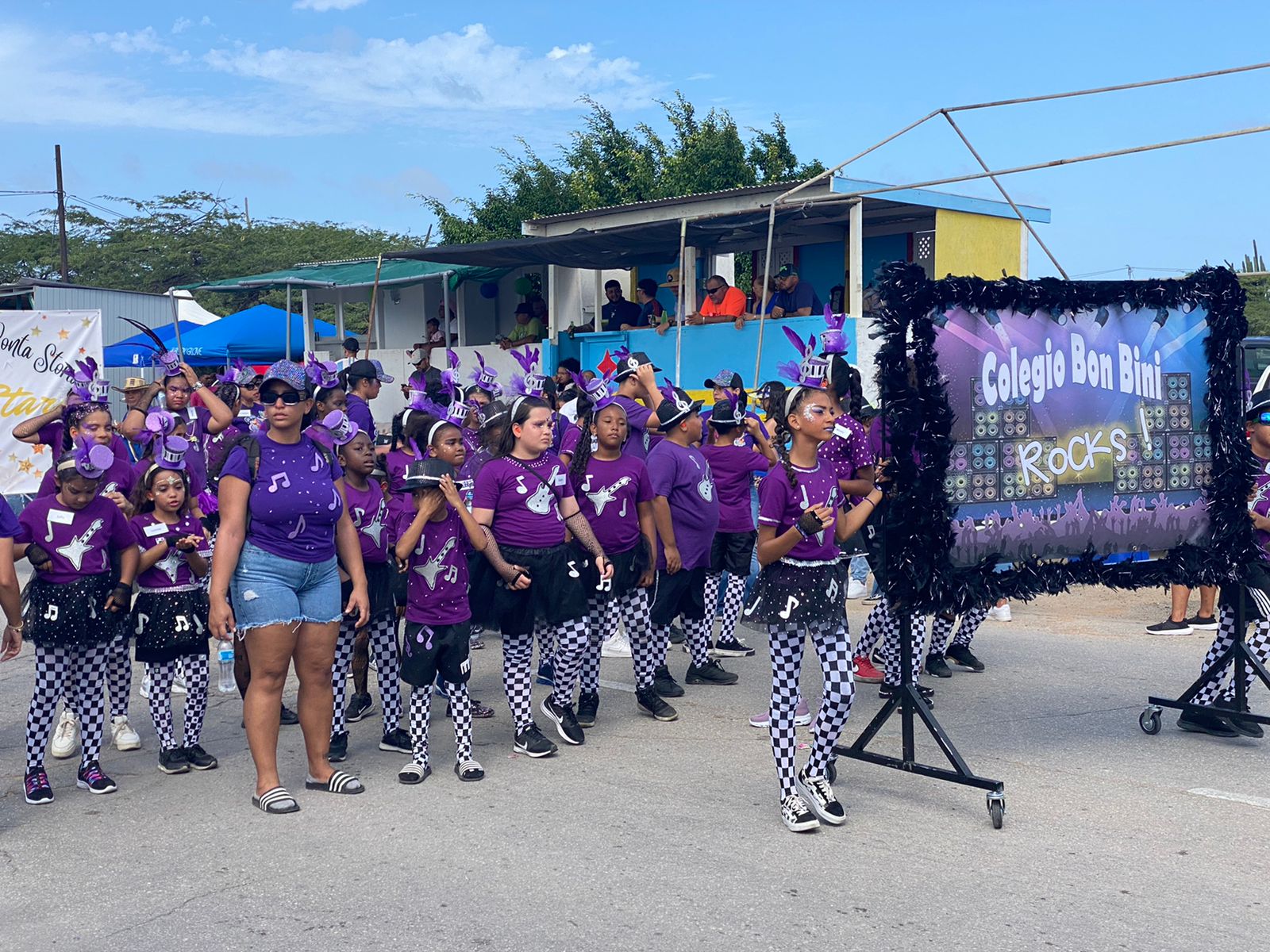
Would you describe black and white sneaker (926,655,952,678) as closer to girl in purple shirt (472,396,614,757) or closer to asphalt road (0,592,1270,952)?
asphalt road (0,592,1270,952)

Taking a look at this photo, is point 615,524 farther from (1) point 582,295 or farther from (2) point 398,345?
(2) point 398,345

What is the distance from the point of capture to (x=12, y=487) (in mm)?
14422

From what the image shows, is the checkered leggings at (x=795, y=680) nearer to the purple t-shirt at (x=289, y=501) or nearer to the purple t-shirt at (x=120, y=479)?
the purple t-shirt at (x=289, y=501)

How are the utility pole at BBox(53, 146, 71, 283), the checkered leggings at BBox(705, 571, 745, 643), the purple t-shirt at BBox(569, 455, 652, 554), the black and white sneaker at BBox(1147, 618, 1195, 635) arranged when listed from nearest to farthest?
the purple t-shirt at BBox(569, 455, 652, 554)
the checkered leggings at BBox(705, 571, 745, 643)
the black and white sneaker at BBox(1147, 618, 1195, 635)
the utility pole at BBox(53, 146, 71, 283)

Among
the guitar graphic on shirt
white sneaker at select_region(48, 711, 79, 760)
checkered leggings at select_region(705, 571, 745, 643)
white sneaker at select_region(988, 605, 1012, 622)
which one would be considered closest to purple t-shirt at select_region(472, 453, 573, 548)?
the guitar graphic on shirt

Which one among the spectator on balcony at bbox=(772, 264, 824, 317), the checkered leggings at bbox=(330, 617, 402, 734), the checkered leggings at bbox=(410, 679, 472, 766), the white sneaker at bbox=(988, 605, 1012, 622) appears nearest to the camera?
the checkered leggings at bbox=(410, 679, 472, 766)

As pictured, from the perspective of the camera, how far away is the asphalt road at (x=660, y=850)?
15.0 ft

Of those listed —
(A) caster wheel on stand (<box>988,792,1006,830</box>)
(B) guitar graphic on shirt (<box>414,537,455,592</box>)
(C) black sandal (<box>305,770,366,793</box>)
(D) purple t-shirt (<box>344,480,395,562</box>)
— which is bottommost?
(C) black sandal (<box>305,770,366,793</box>)

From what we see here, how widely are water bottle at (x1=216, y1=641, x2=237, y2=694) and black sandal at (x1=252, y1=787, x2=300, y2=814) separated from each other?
8.91 ft

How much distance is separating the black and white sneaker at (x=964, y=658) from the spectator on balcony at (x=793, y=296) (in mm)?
7539

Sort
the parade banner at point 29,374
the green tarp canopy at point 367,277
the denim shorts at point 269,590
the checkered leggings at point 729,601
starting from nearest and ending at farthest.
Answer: the denim shorts at point 269,590, the checkered leggings at point 729,601, the parade banner at point 29,374, the green tarp canopy at point 367,277

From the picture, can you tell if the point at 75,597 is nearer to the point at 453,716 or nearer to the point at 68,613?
the point at 68,613

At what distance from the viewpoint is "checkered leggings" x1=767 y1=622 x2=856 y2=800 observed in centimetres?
570

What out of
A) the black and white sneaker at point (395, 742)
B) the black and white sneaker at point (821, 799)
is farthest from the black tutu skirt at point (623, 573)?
the black and white sneaker at point (821, 799)
